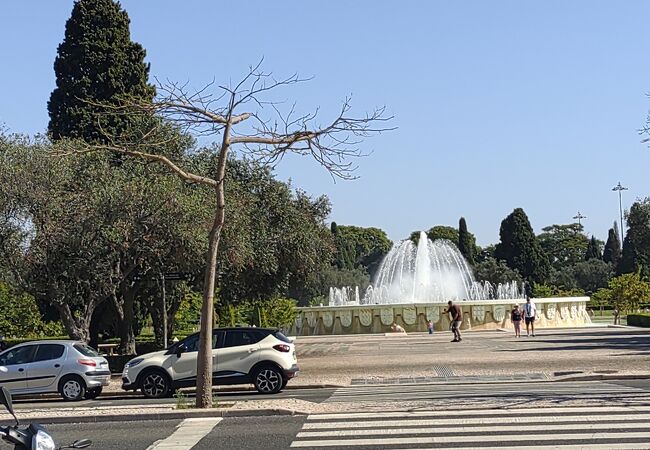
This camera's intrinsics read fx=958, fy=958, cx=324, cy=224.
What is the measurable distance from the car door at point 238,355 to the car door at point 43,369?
3859mm

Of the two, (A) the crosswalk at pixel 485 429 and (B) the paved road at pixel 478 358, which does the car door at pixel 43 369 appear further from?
(A) the crosswalk at pixel 485 429

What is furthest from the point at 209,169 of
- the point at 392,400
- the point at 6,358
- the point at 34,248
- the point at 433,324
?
the point at 433,324

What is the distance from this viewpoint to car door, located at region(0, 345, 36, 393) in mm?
21922

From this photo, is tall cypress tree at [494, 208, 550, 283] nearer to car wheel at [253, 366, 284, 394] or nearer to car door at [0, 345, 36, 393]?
car wheel at [253, 366, 284, 394]

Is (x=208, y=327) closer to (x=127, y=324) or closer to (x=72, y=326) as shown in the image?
(x=72, y=326)

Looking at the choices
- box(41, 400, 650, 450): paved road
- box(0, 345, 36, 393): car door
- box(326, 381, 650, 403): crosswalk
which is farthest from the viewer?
box(0, 345, 36, 393): car door

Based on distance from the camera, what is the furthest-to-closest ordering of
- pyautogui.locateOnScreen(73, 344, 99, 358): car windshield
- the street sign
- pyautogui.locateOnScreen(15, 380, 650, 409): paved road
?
the street sign → pyautogui.locateOnScreen(73, 344, 99, 358): car windshield → pyautogui.locateOnScreen(15, 380, 650, 409): paved road

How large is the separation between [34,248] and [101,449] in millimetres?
15299

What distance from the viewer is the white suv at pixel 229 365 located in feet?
69.4

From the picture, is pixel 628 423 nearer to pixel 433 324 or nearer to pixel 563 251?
pixel 433 324

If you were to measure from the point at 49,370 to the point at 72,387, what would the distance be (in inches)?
25.8

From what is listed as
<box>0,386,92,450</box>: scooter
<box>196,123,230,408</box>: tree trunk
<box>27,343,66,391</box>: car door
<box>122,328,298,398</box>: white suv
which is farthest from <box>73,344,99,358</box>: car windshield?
<box>0,386,92,450</box>: scooter

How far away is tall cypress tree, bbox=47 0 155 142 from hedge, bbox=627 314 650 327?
30.5 meters

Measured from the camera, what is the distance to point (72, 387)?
22094mm
